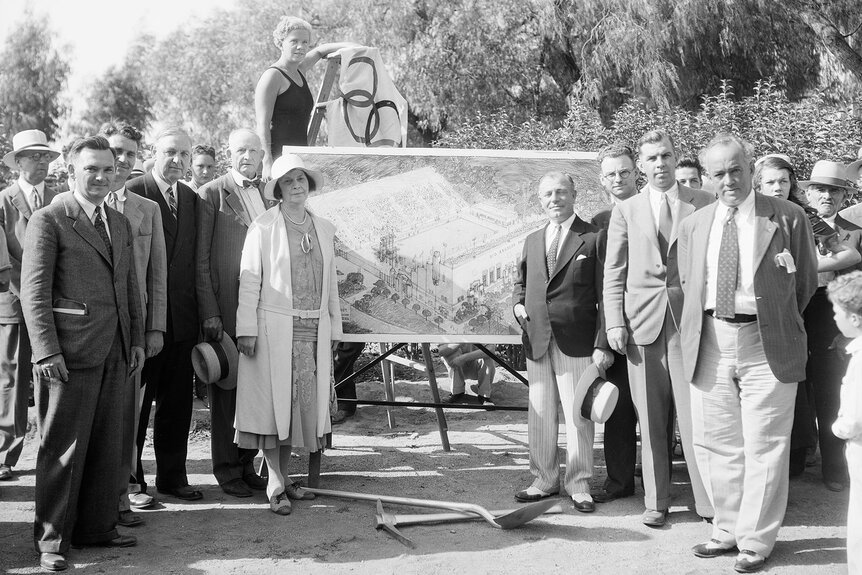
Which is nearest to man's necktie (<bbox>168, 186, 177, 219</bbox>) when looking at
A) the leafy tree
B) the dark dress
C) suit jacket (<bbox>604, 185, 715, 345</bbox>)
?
the dark dress

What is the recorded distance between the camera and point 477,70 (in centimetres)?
1477

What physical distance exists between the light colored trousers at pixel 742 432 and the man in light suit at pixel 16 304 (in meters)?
3.94

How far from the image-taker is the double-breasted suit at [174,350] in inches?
187

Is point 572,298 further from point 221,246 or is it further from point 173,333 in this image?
point 173,333

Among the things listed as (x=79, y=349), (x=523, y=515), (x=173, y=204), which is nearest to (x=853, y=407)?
(x=523, y=515)

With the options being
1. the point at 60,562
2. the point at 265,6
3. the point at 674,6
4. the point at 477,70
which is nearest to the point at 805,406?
the point at 60,562

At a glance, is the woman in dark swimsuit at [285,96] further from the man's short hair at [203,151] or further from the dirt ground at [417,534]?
the dirt ground at [417,534]

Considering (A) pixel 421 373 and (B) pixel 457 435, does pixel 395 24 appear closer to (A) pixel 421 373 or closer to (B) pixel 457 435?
(A) pixel 421 373

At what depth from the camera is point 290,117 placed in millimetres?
5730

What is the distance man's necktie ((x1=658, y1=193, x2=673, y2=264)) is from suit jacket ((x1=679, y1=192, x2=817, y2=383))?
0.21 metres

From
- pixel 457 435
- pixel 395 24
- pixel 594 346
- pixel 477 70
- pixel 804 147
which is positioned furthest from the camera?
pixel 395 24

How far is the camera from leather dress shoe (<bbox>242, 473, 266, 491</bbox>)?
500 cm

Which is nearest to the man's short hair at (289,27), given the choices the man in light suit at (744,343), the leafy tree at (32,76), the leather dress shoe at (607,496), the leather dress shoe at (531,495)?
the man in light suit at (744,343)

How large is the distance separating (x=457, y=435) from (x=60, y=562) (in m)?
3.47
